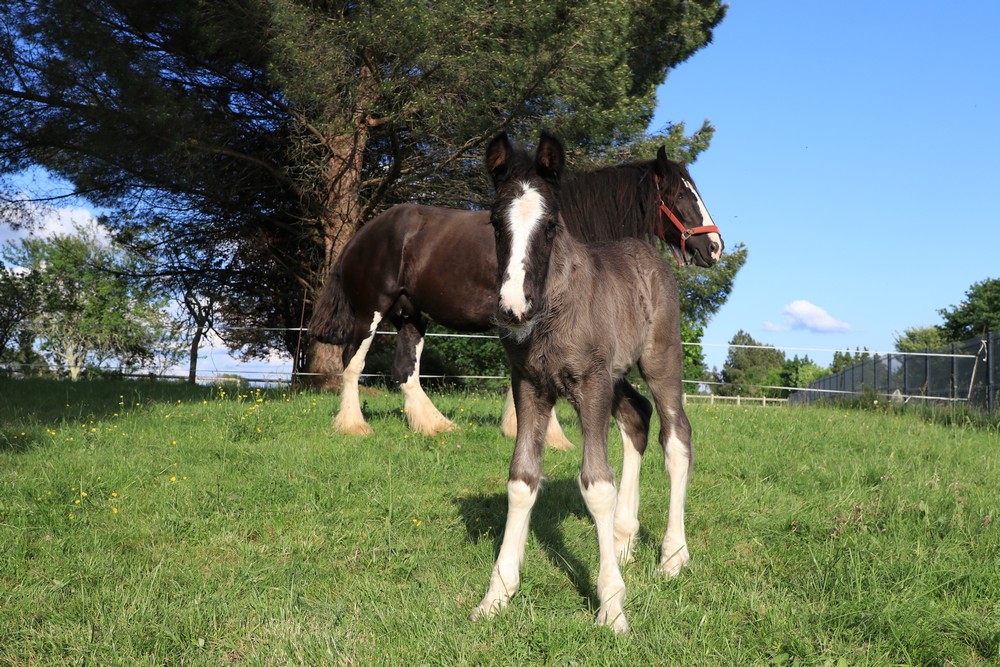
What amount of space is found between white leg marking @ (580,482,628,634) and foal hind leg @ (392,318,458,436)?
4.41 meters

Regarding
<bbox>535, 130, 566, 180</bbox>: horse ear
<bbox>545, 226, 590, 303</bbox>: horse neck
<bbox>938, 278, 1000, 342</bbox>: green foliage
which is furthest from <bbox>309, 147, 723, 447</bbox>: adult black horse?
<bbox>938, 278, 1000, 342</bbox>: green foliage

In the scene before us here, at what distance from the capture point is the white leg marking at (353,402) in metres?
8.14

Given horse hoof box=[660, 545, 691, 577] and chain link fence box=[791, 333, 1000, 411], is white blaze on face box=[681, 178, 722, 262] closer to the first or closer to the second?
horse hoof box=[660, 545, 691, 577]

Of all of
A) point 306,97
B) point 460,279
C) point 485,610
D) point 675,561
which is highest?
point 306,97

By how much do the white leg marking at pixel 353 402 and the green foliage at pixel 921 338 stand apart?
50.8m

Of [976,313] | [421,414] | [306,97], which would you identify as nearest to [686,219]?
[421,414]

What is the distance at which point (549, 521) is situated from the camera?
16.8ft

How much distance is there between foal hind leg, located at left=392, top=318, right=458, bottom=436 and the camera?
8.22 m

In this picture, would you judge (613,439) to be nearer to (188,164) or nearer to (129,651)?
(129,651)

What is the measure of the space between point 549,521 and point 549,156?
2.47m

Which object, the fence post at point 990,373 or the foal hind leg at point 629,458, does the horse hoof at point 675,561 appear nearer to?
the foal hind leg at point 629,458

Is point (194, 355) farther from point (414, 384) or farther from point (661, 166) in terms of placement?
point (661, 166)

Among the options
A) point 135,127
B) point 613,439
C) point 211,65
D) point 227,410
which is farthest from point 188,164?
point 613,439

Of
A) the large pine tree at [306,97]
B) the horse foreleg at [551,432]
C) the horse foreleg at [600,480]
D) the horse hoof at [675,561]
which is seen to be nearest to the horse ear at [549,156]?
A: the horse foreleg at [600,480]
